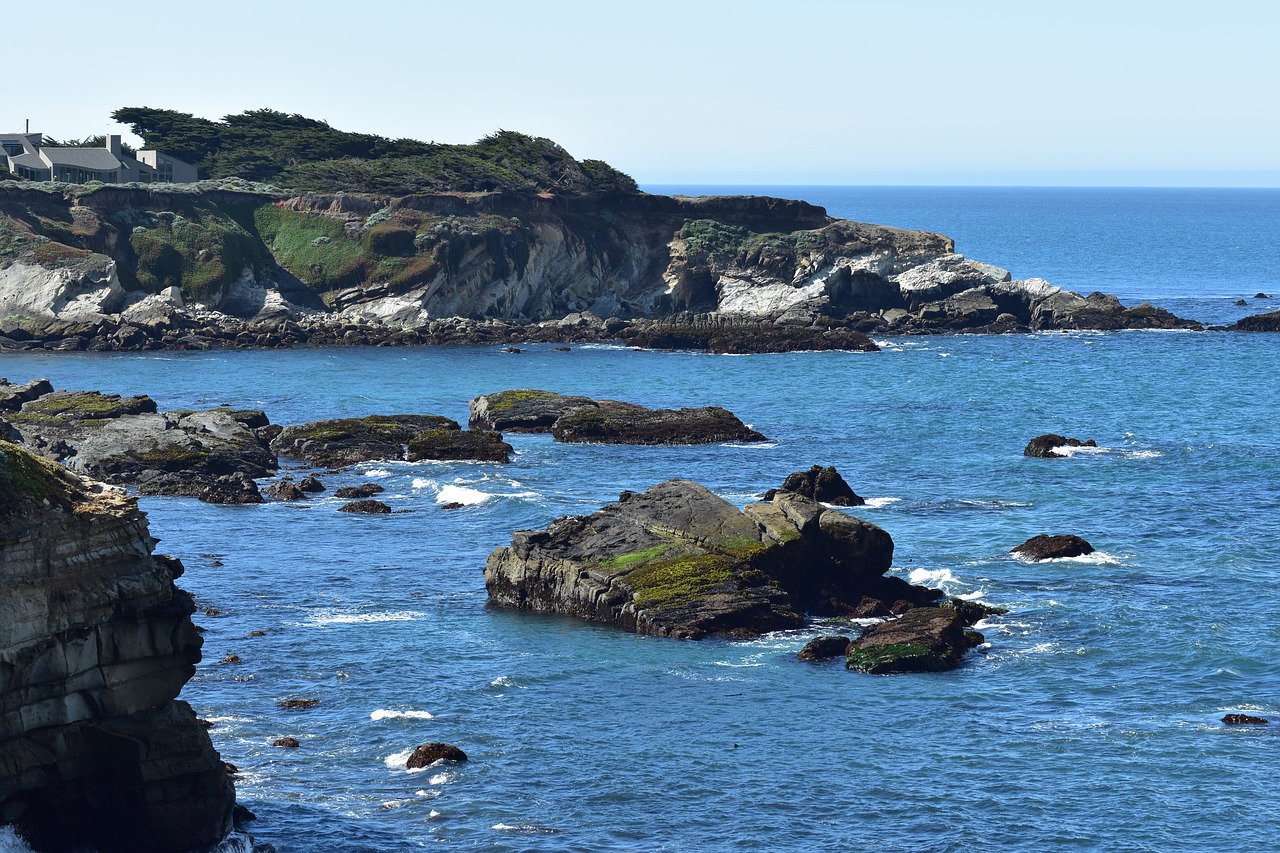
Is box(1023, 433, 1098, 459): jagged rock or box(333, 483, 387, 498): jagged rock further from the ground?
box(1023, 433, 1098, 459): jagged rock

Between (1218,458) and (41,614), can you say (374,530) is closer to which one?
(41,614)

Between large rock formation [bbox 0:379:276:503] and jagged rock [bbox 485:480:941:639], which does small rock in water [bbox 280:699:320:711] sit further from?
large rock formation [bbox 0:379:276:503]

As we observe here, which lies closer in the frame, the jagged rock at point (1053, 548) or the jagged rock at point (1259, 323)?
the jagged rock at point (1053, 548)

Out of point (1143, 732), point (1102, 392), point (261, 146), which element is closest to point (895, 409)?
point (1102, 392)

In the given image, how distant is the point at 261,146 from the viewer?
164 metres

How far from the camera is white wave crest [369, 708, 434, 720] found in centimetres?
3928

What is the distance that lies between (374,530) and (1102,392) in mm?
57447

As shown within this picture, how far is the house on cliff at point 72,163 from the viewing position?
147250 mm

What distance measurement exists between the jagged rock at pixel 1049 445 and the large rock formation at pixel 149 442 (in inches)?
1494

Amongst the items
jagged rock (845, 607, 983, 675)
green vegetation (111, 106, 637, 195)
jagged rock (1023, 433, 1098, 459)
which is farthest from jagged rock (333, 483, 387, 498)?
green vegetation (111, 106, 637, 195)

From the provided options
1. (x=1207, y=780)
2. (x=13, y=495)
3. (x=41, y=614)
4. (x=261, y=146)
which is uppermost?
(x=261, y=146)

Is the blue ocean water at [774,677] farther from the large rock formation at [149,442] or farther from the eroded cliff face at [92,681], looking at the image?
the large rock formation at [149,442]

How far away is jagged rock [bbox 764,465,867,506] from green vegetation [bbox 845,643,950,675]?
20504 mm

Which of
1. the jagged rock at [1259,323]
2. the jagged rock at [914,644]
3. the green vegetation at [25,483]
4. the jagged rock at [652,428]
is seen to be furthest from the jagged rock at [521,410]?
the jagged rock at [1259,323]
